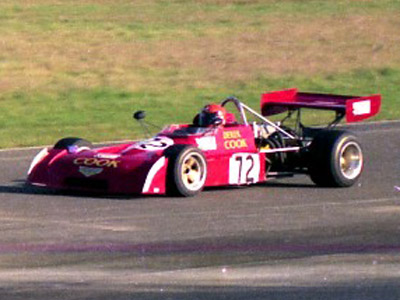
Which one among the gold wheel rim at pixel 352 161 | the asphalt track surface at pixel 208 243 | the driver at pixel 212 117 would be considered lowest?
the asphalt track surface at pixel 208 243

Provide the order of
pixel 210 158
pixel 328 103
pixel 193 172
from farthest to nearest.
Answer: pixel 328 103
pixel 210 158
pixel 193 172

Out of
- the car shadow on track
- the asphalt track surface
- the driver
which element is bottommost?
the asphalt track surface

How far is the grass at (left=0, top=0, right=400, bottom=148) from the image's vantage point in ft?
85.5

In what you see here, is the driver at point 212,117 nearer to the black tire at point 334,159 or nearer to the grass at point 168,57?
the black tire at point 334,159

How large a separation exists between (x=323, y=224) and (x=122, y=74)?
19.8 meters

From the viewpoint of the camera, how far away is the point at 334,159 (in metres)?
14.8

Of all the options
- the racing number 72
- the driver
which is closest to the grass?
the driver

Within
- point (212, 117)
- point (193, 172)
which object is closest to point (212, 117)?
point (212, 117)

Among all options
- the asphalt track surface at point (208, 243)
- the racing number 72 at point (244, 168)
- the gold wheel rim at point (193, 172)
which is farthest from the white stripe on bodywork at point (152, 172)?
the racing number 72 at point (244, 168)

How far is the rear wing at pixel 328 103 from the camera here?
1544cm

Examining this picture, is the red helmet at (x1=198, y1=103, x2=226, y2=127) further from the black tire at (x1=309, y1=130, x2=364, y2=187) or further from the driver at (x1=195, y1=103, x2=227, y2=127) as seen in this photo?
the black tire at (x1=309, y1=130, x2=364, y2=187)

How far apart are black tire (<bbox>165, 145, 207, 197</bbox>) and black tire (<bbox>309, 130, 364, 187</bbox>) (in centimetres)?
148

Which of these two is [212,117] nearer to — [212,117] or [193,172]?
[212,117]

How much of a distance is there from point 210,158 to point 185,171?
18.3 inches
